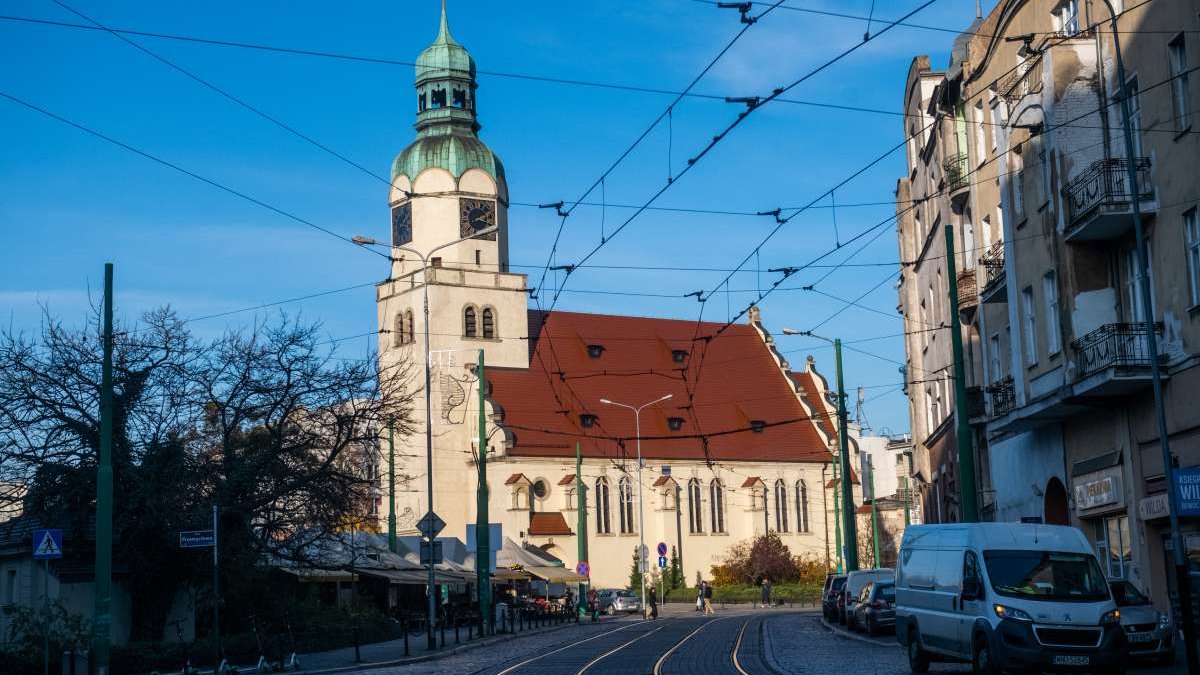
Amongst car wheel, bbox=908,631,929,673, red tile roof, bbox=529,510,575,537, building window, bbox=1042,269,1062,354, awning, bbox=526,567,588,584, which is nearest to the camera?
car wheel, bbox=908,631,929,673

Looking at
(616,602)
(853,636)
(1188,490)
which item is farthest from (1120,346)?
(616,602)

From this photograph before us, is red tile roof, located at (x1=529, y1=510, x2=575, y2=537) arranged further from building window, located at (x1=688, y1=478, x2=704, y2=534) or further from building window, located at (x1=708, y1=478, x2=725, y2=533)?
building window, located at (x1=708, y1=478, x2=725, y2=533)

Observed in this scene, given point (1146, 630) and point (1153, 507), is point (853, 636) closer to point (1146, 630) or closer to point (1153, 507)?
point (1153, 507)

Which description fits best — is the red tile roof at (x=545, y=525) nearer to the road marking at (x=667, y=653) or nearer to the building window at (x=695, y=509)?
the building window at (x=695, y=509)

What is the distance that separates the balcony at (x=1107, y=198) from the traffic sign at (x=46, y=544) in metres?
16.9

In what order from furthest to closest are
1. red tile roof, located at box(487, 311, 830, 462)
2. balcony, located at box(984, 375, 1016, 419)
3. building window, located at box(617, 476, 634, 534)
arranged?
building window, located at box(617, 476, 634, 534) < red tile roof, located at box(487, 311, 830, 462) < balcony, located at box(984, 375, 1016, 419)

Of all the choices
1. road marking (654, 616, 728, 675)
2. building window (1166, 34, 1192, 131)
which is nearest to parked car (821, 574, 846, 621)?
road marking (654, 616, 728, 675)

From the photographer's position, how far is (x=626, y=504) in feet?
270

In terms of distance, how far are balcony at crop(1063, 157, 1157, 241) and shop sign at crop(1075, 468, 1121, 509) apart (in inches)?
169

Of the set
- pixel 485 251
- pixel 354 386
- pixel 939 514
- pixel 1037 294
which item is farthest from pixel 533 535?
pixel 1037 294

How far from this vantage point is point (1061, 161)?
25969 millimetres

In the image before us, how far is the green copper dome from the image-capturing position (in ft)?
256

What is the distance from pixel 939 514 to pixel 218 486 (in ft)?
72.4

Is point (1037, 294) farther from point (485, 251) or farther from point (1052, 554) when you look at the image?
point (485, 251)
